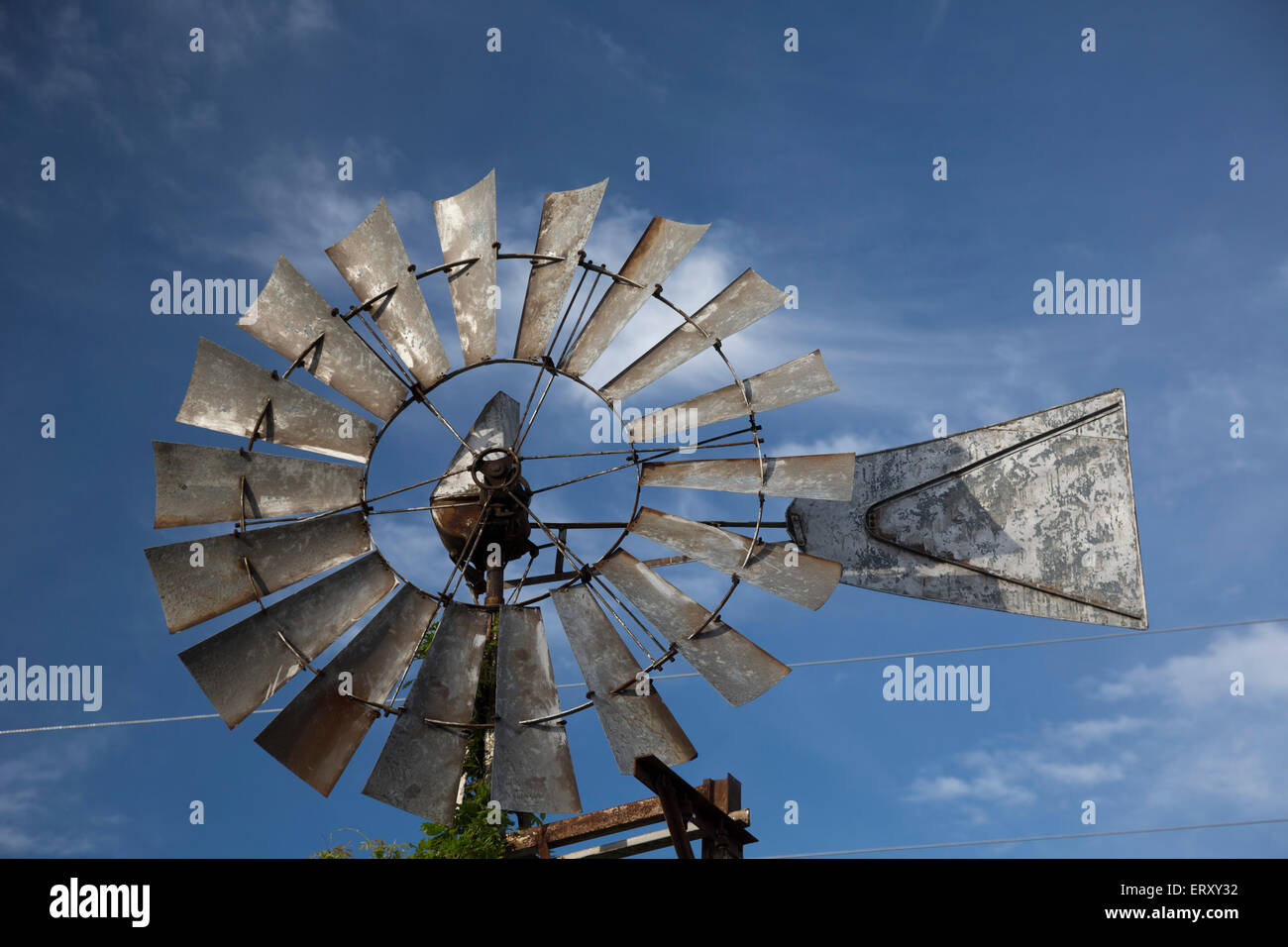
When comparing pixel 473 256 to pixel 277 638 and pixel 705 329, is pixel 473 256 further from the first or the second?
pixel 277 638

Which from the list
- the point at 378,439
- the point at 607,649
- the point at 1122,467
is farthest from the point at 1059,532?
the point at 378,439

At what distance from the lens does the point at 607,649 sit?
23.7ft

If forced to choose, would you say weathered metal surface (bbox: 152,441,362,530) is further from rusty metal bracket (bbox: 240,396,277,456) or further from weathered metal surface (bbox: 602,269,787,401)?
weathered metal surface (bbox: 602,269,787,401)

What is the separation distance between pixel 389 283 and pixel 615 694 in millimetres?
3109

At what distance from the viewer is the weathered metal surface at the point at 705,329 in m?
7.79

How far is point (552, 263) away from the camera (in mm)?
7996

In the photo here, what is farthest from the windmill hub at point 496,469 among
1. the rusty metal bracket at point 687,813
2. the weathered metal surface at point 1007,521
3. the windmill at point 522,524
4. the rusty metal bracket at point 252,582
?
the rusty metal bracket at point 687,813

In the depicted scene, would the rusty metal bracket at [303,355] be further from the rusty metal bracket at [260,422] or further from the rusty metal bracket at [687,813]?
the rusty metal bracket at [687,813]

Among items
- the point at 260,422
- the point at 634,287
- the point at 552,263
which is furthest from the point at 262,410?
the point at 634,287

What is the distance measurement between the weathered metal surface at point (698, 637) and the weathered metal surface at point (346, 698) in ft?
4.04
